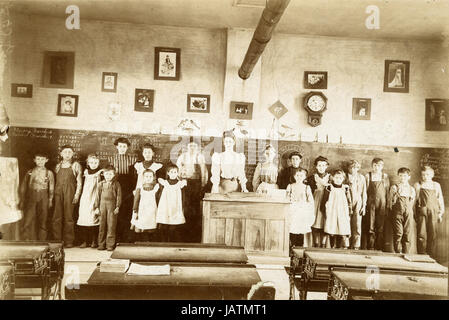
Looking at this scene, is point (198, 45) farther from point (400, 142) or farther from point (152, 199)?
point (400, 142)

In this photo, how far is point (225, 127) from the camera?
224 inches

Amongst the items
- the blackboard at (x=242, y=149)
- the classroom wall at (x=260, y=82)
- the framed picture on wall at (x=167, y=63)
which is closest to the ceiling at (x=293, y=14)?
the classroom wall at (x=260, y=82)

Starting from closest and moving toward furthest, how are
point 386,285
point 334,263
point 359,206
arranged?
1. point 386,285
2. point 334,263
3. point 359,206

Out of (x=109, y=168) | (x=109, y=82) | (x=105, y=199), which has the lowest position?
(x=105, y=199)

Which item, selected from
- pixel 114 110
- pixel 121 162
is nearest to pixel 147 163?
pixel 121 162

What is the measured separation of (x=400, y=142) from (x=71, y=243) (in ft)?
16.3

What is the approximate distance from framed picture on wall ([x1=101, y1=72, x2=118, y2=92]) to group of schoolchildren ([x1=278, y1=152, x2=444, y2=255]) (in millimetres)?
2780

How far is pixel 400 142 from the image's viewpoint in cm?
568

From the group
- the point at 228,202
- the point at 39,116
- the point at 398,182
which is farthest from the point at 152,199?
the point at 398,182

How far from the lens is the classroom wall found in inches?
216

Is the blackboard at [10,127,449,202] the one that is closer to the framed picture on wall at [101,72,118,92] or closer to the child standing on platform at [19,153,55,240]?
the child standing on platform at [19,153,55,240]

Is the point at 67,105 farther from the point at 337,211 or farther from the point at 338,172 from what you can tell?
the point at 337,211

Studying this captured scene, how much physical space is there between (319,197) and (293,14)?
2.59 metres

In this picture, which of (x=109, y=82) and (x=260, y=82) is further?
(x=260, y=82)
